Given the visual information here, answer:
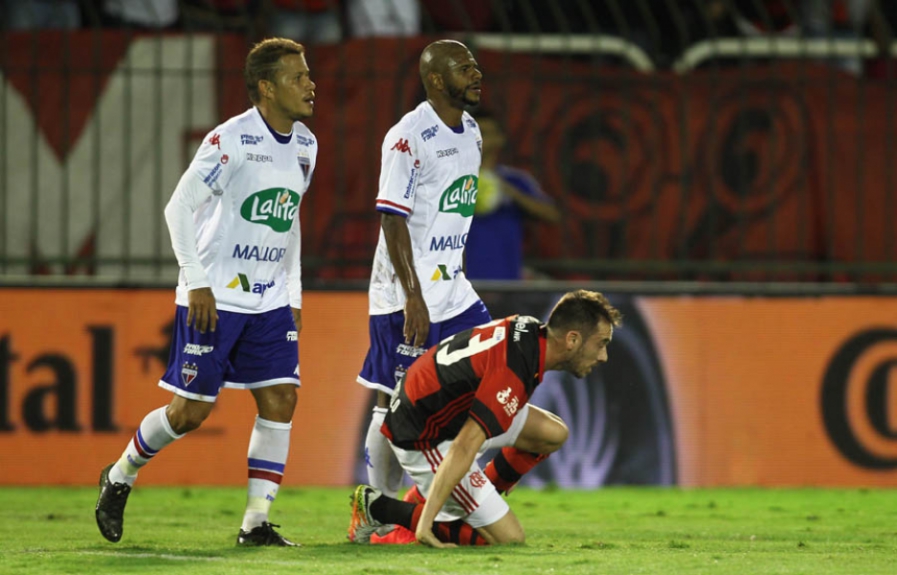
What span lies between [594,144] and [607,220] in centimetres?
49

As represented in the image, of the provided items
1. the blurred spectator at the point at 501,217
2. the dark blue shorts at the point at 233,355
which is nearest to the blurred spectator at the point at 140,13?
the blurred spectator at the point at 501,217

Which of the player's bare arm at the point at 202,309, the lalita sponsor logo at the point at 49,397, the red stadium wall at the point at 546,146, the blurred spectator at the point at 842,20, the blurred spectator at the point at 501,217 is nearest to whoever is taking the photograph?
the player's bare arm at the point at 202,309

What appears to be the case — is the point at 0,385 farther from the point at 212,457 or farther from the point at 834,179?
the point at 834,179

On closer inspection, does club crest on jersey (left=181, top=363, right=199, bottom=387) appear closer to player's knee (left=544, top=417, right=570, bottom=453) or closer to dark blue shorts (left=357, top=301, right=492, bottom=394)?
dark blue shorts (left=357, top=301, right=492, bottom=394)

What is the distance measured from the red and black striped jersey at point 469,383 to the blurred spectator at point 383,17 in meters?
4.43

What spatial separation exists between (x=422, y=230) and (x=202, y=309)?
45.5 inches

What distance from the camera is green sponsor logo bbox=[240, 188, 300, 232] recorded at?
22.8 feet

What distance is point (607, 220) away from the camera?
10.4 meters

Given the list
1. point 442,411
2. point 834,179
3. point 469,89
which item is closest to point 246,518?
point 442,411

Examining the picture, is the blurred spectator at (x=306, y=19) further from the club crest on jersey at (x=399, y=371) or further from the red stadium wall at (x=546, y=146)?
the club crest on jersey at (x=399, y=371)

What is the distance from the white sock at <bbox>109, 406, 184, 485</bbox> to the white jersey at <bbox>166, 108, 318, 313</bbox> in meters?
0.53

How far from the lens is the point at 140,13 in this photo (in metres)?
10.8

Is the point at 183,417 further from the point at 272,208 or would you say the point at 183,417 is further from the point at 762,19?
the point at 762,19

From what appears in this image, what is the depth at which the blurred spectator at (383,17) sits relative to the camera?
1091 centimetres
